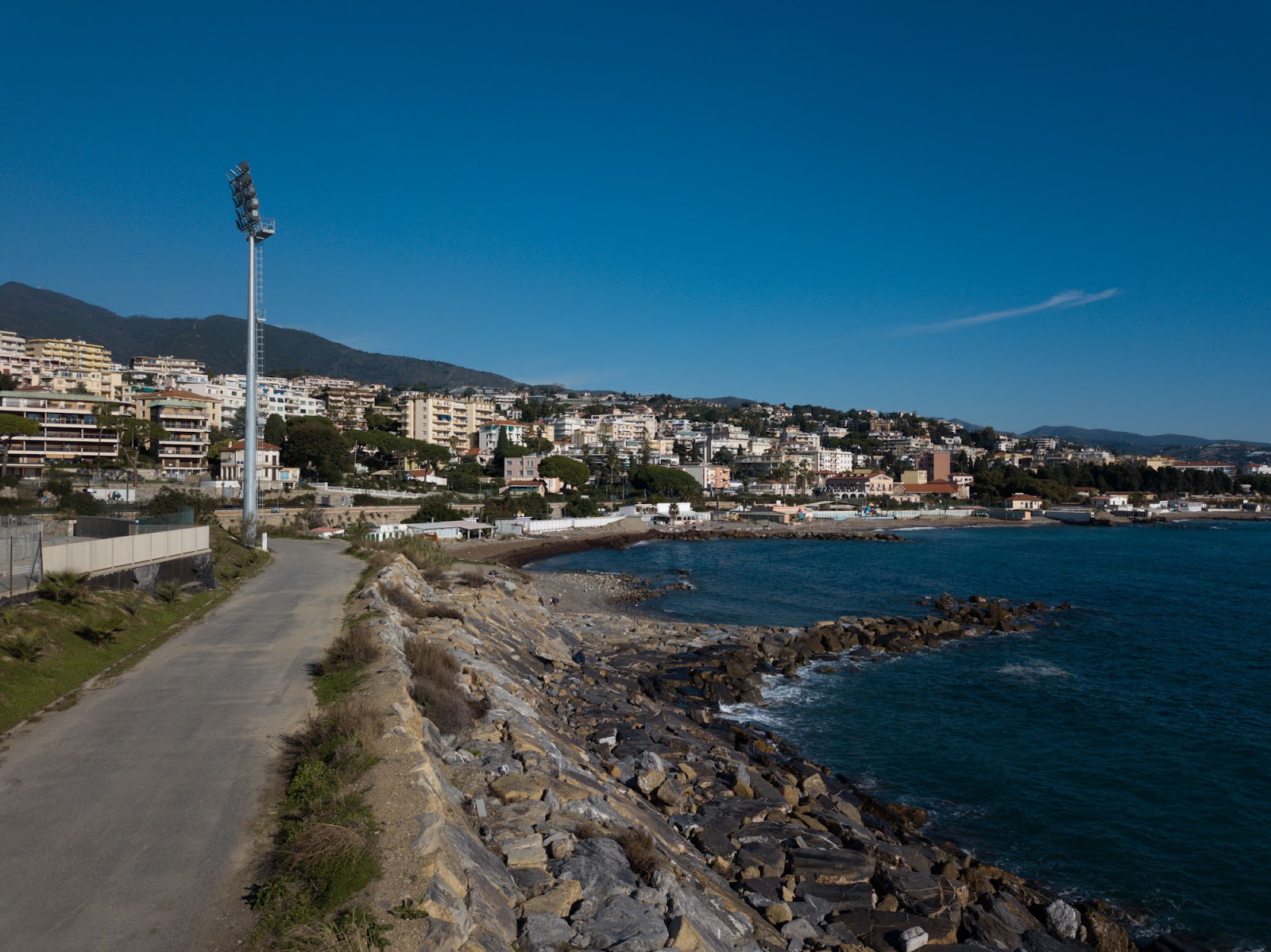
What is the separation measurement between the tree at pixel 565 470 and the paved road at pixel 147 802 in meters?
91.9

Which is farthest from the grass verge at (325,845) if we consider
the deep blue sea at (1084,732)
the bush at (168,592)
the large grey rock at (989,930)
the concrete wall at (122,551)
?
the bush at (168,592)

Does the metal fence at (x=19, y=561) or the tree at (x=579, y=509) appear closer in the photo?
the metal fence at (x=19, y=561)

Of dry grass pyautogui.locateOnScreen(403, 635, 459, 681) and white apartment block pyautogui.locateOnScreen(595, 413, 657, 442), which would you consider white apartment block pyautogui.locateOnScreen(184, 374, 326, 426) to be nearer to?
white apartment block pyautogui.locateOnScreen(595, 413, 657, 442)

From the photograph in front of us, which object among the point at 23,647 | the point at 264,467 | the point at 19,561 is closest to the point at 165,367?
the point at 264,467

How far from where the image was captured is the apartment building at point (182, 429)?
271ft

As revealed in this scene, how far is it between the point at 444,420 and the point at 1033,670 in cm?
12536

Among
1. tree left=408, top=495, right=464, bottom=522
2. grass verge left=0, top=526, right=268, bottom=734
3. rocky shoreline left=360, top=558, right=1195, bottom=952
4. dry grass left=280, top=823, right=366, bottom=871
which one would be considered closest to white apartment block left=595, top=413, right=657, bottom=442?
tree left=408, top=495, right=464, bottom=522

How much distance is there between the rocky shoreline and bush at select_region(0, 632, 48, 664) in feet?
18.1

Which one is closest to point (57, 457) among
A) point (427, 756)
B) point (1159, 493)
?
point (427, 756)

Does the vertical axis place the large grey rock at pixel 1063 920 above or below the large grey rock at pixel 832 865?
below

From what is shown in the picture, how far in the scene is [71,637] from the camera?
1438 centimetres

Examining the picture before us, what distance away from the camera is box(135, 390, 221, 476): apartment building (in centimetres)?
8250

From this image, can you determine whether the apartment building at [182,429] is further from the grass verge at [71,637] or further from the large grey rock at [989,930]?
the large grey rock at [989,930]

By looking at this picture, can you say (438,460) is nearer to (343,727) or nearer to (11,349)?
(11,349)
